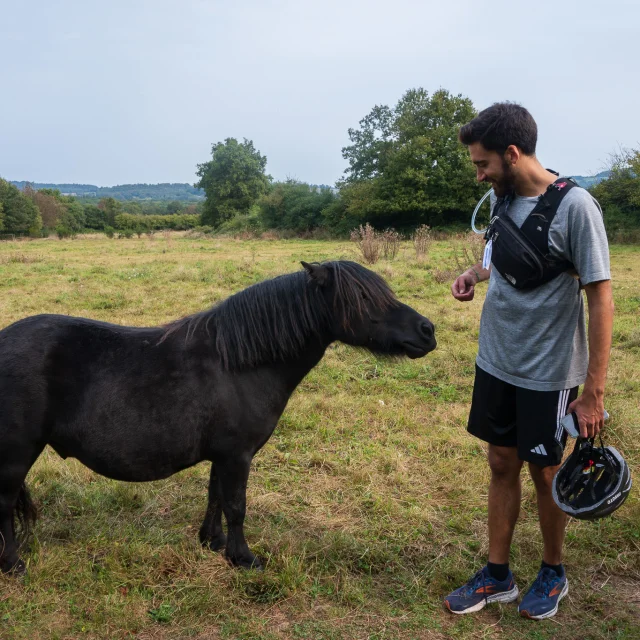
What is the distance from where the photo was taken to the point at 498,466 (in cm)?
280

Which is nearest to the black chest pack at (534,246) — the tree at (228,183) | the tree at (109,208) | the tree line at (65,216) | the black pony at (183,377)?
the black pony at (183,377)

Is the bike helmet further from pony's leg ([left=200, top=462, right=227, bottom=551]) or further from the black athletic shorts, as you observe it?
pony's leg ([left=200, top=462, right=227, bottom=551])

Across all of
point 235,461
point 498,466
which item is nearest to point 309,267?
point 235,461

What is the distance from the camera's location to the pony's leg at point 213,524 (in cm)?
334

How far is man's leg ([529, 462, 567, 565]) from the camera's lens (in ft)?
8.63

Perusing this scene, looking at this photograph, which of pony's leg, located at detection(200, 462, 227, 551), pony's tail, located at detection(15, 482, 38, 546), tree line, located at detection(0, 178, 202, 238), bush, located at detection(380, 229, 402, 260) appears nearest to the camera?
pony's tail, located at detection(15, 482, 38, 546)

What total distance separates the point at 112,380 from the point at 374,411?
3286 millimetres

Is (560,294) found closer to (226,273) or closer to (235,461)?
(235,461)

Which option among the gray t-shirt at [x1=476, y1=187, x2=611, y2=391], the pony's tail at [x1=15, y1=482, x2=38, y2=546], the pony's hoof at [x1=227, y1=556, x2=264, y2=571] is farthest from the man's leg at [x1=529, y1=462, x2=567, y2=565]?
the pony's tail at [x1=15, y1=482, x2=38, y2=546]

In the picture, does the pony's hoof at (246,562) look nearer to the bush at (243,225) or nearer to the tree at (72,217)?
the bush at (243,225)

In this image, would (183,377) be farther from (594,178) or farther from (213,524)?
(594,178)

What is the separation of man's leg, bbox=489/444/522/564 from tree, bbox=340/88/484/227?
102 ft

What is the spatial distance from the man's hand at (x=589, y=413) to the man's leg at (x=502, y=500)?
485 mm

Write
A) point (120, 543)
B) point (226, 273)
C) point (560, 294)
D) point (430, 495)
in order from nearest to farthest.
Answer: point (560, 294) → point (120, 543) → point (430, 495) → point (226, 273)
